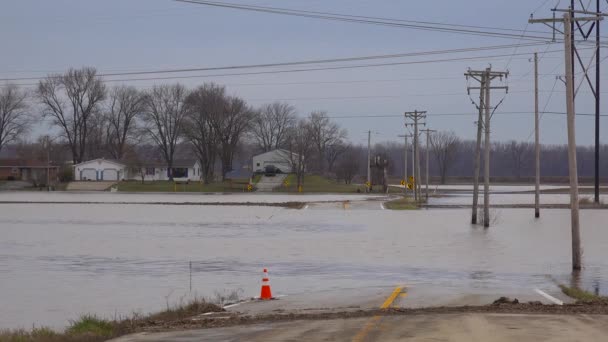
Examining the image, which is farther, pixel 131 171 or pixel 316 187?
pixel 131 171

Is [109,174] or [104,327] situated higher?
[109,174]

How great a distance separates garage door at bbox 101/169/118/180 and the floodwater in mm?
77426

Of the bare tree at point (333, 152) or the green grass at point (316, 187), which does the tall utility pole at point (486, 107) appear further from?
the bare tree at point (333, 152)

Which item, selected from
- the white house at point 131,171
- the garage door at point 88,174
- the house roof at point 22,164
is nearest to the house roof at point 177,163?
the white house at point 131,171

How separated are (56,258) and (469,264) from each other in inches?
544

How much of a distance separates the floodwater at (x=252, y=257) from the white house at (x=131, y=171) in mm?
76830

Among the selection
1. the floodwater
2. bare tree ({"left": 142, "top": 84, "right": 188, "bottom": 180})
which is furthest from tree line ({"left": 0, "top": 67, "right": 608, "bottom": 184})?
the floodwater

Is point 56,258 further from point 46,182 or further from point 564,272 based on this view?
point 46,182

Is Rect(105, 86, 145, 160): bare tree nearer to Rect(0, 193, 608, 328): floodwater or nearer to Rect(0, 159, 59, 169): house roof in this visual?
Rect(0, 159, 59, 169): house roof

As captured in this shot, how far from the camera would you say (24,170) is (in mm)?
133750

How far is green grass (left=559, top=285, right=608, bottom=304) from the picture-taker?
17633mm

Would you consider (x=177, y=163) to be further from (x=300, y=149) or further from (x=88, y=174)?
(x=300, y=149)

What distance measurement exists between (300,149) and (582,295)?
363ft

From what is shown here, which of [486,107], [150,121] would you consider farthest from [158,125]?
[486,107]
